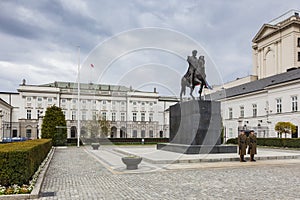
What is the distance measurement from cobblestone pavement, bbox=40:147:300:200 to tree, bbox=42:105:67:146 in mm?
25984

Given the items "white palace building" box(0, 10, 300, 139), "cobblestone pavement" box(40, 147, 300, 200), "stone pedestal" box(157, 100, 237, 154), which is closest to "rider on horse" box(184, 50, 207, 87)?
"stone pedestal" box(157, 100, 237, 154)

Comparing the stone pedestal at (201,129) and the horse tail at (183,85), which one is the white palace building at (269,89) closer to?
the horse tail at (183,85)

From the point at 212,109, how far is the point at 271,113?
30967 millimetres

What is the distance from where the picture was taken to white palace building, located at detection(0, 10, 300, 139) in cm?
4034

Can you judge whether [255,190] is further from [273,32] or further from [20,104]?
[20,104]

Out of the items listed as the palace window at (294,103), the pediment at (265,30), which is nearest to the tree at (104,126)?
the palace window at (294,103)

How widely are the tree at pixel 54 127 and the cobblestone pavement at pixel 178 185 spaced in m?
26.0

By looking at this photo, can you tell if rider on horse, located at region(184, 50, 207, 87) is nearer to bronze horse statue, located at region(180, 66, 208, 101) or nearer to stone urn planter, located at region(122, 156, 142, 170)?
bronze horse statue, located at region(180, 66, 208, 101)

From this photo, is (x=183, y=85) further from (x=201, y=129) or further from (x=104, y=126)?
(x=104, y=126)

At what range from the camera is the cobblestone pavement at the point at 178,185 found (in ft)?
26.1

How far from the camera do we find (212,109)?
1916cm

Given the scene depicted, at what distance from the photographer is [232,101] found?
190ft

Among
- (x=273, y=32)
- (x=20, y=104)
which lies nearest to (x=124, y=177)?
(x=273, y=32)

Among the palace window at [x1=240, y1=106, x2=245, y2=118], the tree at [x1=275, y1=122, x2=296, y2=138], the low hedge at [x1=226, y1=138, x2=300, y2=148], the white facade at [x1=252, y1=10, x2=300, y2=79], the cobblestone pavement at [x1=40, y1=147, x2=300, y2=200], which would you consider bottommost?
the low hedge at [x1=226, y1=138, x2=300, y2=148]
